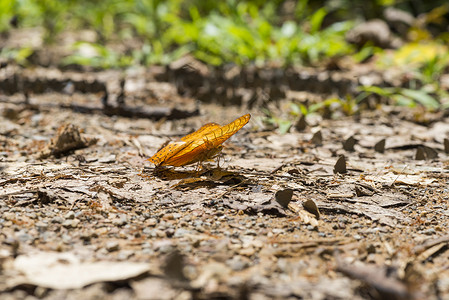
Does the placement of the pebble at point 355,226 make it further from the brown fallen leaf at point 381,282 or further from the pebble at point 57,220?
the pebble at point 57,220

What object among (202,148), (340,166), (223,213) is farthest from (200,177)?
(340,166)

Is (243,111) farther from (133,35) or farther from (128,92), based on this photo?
(133,35)

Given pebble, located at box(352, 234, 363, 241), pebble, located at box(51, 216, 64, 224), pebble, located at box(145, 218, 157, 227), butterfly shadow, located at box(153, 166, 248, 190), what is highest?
butterfly shadow, located at box(153, 166, 248, 190)

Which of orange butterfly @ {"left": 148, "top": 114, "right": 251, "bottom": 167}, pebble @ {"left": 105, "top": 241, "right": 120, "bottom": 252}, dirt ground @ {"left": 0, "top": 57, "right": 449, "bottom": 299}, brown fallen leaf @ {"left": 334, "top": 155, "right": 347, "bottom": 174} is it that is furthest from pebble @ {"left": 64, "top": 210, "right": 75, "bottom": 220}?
brown fallen leaf @ {"left": 334, "top": 155, "right": 347, "bottom": 174}

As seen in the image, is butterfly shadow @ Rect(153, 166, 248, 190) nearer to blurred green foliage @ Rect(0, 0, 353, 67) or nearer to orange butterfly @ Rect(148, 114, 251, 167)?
orange butterfly @ Rect(148, 114, 251, 167)

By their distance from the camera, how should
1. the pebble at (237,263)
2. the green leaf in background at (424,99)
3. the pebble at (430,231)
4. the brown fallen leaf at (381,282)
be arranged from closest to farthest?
1. the brown fallen leaf at (381,282)
2. the pebble at (237,263)
3. the pebble at (430,231)
4. the green leaf in background at (424,99)

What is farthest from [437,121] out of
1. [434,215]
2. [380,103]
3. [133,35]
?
[133,35]

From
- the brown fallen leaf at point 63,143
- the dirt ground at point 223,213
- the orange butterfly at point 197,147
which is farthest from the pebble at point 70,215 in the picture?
the brown fallen leaf at point 63,143
